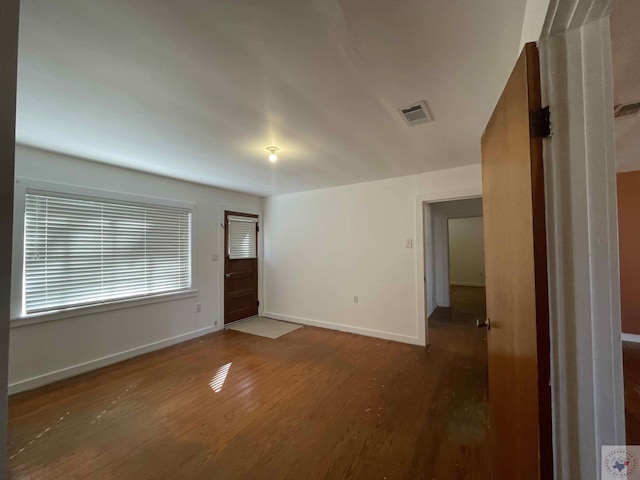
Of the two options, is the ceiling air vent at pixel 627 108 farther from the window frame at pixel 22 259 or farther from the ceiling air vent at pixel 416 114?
the window frame at pixel 22 259

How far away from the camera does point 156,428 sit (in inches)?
76.9

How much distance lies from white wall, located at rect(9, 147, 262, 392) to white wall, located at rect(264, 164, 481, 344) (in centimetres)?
106

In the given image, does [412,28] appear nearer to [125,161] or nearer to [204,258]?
[125,161]

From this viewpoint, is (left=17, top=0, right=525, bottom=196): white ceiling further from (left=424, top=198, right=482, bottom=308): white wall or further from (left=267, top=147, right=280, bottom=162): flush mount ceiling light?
(left=424, top=198, right=482, bottom=308): white wall

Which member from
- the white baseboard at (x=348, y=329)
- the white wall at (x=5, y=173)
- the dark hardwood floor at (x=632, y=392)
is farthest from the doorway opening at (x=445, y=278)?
the white wall at (x=5, y=173)

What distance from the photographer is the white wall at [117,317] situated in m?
2.51

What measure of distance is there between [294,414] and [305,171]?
2.66 meters

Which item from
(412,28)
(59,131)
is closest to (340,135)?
(412,28)

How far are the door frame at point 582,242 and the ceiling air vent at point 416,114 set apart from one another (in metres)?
1.18

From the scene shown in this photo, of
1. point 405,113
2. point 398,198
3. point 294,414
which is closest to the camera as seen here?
point 405,113

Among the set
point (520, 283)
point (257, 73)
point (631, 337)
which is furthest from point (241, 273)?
point (631, 337)

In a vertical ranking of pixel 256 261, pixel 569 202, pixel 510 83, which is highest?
pixel 510 83

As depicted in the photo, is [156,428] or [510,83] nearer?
[510,83]

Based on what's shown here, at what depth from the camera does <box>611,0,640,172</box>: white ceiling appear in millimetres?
1058
